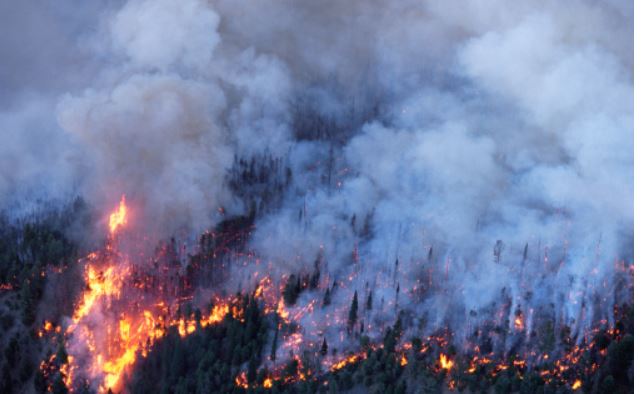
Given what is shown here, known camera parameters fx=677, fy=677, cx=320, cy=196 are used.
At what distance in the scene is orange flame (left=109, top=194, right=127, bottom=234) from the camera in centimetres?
7650

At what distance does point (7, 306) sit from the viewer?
236 ft

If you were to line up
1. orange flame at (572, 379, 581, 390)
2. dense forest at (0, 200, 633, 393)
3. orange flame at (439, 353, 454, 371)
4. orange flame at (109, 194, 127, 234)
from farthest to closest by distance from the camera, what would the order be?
orange flame at (109, 194, 127, 234) < orange flame at (439, 353, 454, 371) < dense forest at (0, 200, 633, 393) < orange flame at (572, 379, 581, 390)

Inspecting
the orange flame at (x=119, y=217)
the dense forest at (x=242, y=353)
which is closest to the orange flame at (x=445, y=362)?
the dense forest at (x=242, y=353)

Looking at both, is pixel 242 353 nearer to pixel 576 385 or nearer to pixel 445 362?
pixel 445 362

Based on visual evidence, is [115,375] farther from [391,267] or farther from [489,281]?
[489,281]

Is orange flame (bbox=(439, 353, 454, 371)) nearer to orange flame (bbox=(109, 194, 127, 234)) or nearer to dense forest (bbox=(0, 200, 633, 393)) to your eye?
dense forest (bbox=(0, 200, 633, 393))

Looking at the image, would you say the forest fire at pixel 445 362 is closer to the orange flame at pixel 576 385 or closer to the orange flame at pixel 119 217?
the orange flame at pixel 576 385

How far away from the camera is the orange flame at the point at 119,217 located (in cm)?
7650

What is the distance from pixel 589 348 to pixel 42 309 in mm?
54246

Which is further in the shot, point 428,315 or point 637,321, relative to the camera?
point 428,315

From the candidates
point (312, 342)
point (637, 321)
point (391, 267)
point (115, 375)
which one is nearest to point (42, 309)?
point (115, 375)

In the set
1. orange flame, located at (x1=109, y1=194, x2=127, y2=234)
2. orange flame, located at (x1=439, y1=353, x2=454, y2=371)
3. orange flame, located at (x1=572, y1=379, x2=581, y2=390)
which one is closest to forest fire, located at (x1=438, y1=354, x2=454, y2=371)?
orange flame, located at (x1=439, y1=353, x2=454, y2=371)

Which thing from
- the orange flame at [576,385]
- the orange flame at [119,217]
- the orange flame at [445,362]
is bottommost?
the orange flame at [576,385]

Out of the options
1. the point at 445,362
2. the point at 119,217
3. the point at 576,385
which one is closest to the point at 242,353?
the point at 445,362
